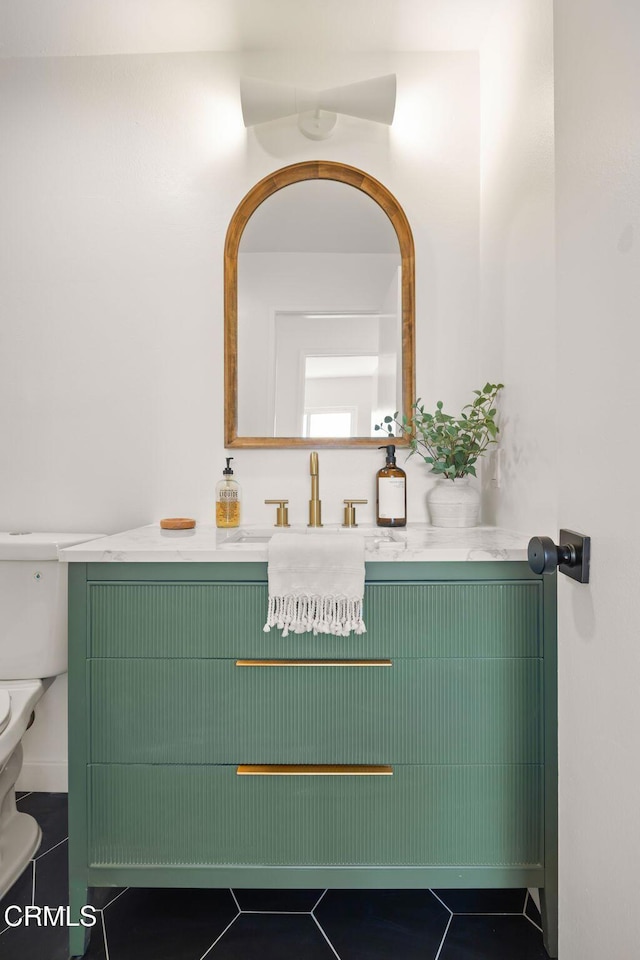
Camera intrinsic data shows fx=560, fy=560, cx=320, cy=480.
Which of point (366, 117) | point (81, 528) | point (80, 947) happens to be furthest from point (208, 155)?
point (80, 947)

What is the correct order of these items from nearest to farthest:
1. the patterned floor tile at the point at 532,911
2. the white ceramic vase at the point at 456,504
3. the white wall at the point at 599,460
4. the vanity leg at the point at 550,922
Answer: the white wall at the point at 599,460 < the vanity leg at the point at 550,922 < the patterned floor tile at the point at 532,911 < the white ceramic vase at the point at 456,504

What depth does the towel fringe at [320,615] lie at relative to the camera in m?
1.23

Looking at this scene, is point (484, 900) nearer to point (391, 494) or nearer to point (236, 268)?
point (391, 494)

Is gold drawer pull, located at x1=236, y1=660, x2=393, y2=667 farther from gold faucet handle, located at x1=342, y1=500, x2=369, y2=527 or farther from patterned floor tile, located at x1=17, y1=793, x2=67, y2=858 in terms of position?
patterned floor tile, located at x1=17, y1=793, x2=67, y2=858

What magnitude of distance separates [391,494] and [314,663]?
630 mm

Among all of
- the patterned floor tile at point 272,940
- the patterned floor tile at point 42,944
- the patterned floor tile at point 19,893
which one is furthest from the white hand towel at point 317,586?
the patterned floor tile at point 19,893

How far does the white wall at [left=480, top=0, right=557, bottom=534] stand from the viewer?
133cm

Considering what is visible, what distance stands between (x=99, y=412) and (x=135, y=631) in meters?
0.85

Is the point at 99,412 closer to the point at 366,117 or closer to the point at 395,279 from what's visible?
the point at 395,279

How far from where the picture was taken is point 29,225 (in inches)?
71.7

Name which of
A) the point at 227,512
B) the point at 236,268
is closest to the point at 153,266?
the point at 236,268

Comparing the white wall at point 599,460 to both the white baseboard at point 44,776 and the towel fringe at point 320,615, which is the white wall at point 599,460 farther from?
the white baseboard at point 44,776

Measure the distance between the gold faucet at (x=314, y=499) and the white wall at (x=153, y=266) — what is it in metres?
0.08

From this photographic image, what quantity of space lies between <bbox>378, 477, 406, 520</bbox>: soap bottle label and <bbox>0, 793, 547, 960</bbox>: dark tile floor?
0.99 metres
